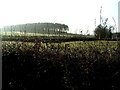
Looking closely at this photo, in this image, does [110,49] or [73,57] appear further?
[110,49]

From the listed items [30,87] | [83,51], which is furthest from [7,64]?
[83,51]

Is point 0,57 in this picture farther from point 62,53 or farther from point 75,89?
point 75,89

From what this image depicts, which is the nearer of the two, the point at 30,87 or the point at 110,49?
the point at 30,87

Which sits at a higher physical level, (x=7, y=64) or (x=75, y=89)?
(x=7, y=64)

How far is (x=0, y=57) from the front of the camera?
8867 mm

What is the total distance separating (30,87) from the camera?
352 inches

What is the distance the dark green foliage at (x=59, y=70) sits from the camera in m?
8.69

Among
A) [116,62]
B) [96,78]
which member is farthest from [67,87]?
[116,62]

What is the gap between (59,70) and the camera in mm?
8844

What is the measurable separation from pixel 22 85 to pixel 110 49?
294 cm

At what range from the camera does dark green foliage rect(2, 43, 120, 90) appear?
28.5 ft

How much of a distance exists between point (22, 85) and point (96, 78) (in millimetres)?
2120

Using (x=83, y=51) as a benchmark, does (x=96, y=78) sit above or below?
below

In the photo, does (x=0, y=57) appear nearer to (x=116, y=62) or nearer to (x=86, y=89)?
(x=86, y=89)
